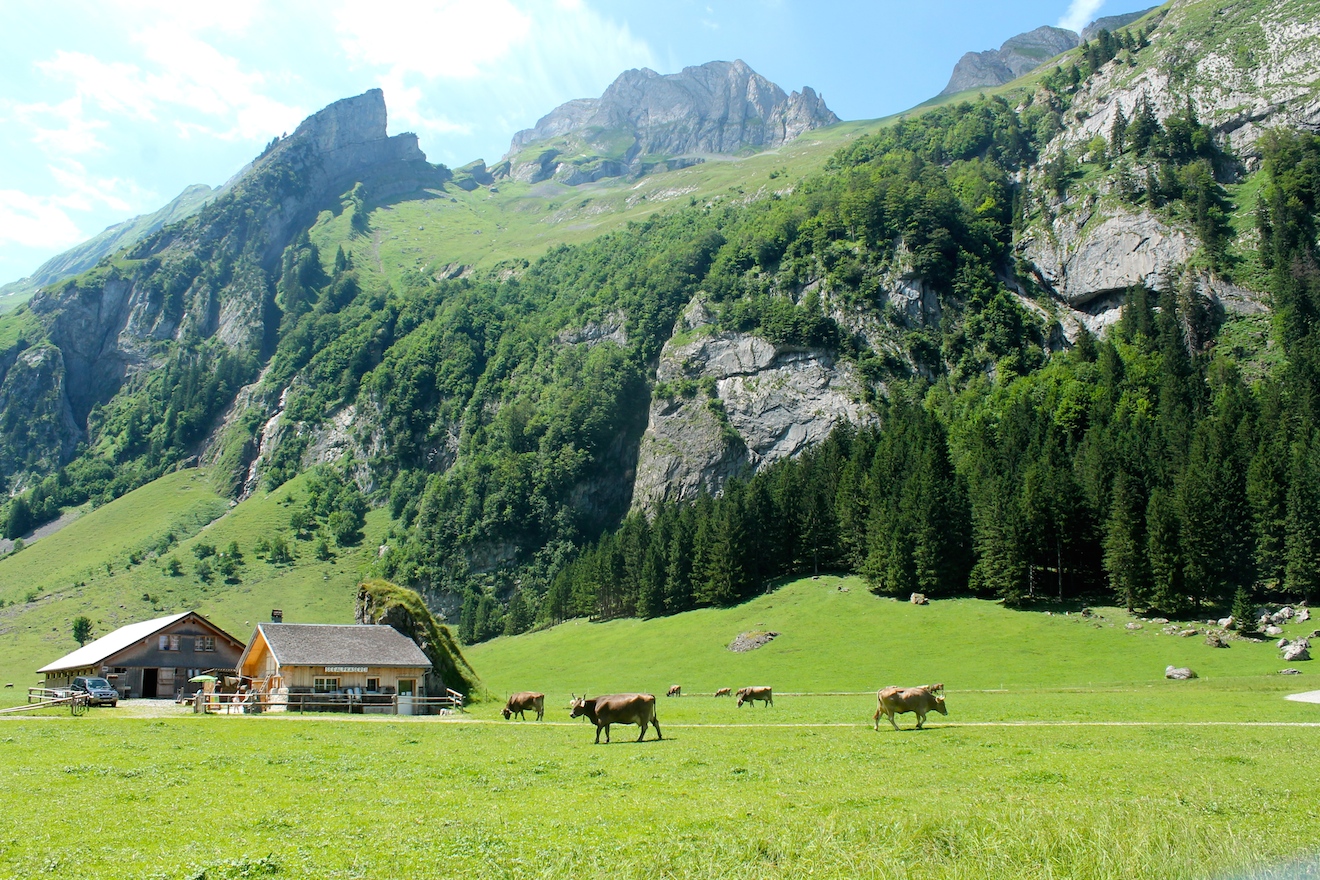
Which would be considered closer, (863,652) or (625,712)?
(625,712)

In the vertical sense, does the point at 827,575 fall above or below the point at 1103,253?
below

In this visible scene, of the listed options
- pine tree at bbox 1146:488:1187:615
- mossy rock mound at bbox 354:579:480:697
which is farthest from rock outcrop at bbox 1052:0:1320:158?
mossy rock mound at bbox 354:579:480:697

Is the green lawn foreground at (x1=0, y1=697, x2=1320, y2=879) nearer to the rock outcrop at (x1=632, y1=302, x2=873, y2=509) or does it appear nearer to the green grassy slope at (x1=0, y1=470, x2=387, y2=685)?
the green grassy slope at (x1=0, y1=470, x2=387, y2=685)

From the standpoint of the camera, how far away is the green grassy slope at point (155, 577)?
424ft

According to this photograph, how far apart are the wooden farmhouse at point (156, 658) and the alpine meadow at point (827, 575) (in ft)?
1.19

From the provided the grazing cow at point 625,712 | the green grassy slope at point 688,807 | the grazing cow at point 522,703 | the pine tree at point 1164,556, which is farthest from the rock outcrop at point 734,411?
the green grassy slope at point 688,807

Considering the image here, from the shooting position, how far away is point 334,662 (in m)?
47.6

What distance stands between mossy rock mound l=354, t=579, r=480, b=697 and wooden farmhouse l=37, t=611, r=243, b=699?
42.1 feet

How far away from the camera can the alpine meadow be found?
13664 millimetres

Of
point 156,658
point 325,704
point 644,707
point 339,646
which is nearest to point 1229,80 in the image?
point 339,646

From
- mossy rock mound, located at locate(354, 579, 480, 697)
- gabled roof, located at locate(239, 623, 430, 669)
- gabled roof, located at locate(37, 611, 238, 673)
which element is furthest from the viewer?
gabled roof, located at locate(37, 611, 238, 673)

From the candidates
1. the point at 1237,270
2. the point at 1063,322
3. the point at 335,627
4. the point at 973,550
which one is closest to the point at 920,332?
the point at 1063,322

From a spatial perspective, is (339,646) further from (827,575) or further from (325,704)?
(827,575)

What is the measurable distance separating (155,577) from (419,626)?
122 m
